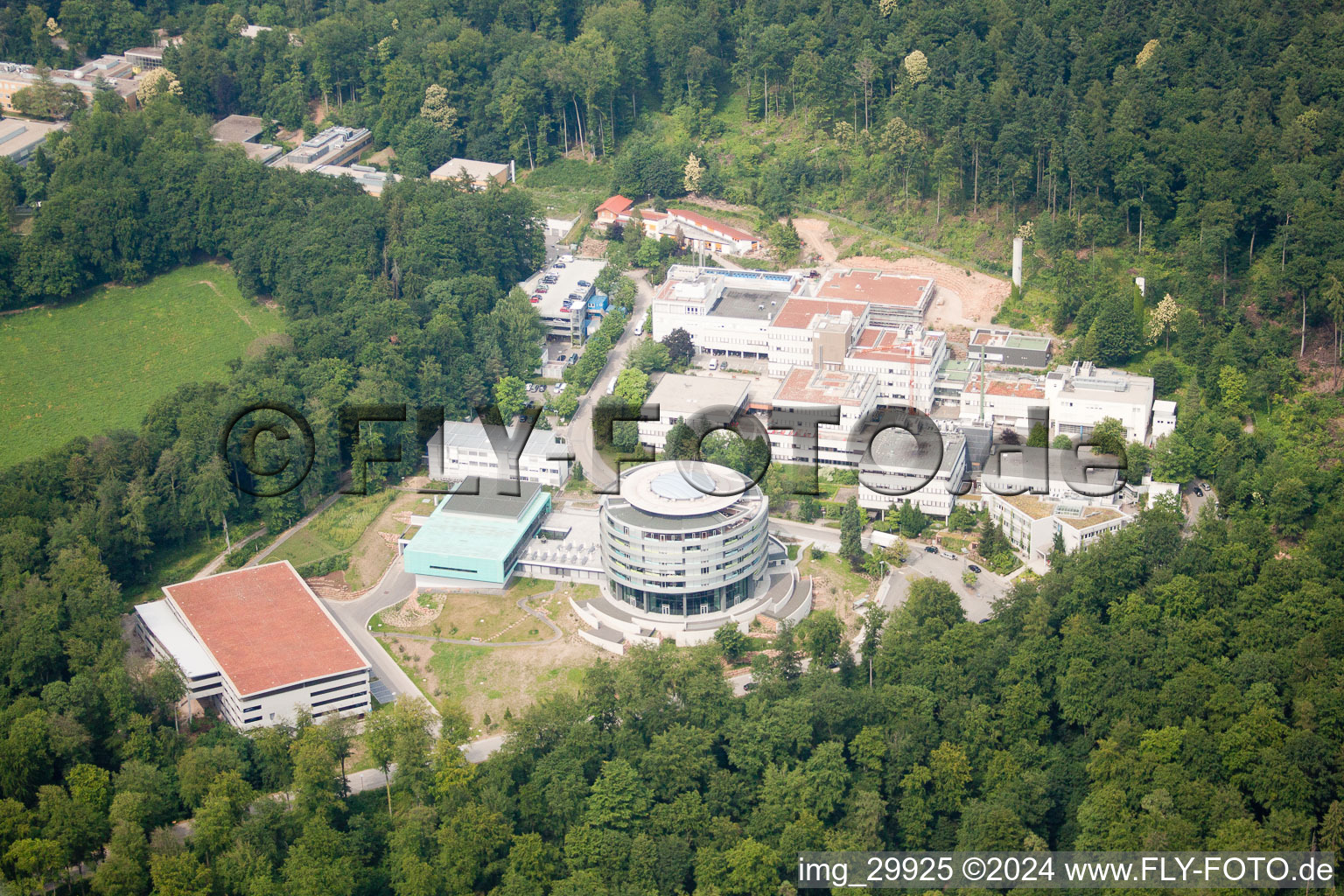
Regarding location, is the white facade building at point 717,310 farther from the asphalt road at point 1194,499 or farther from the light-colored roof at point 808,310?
the asphalt road at point 1194,499

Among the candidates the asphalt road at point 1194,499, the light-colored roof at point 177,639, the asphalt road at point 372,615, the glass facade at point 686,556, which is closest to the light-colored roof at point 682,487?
the glass facade at point 686,556

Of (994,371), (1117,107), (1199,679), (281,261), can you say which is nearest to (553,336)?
(281,261)

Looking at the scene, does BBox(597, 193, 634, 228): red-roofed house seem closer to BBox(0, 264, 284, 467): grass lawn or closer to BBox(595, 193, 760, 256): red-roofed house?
BBox(595, 193, 760, 256): red-roofed house

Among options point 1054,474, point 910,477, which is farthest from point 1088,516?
point 910,477

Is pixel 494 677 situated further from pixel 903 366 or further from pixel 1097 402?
pixel 1097 402

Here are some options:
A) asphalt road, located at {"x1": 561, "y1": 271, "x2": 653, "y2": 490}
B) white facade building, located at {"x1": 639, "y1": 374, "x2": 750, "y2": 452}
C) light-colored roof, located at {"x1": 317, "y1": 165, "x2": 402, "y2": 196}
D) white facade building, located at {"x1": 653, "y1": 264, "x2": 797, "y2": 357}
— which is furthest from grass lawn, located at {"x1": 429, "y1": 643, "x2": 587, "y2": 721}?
light-colored roof, located at {"x1": 317, "y1": 165, "x2": 402, "y2": 196}

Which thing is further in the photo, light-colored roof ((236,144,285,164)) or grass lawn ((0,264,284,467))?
light-colored roof ((236,144,285,164))
